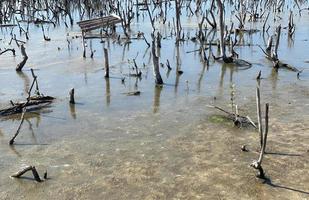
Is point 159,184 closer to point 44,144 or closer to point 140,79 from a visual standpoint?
point 44,144

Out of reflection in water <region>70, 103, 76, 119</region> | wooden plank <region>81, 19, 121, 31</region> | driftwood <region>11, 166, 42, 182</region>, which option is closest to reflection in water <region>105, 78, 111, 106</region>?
reflection in water <region>70, 103, 76, 119</region>

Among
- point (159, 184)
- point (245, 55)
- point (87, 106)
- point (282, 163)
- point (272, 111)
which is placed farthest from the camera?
point (245, 55)

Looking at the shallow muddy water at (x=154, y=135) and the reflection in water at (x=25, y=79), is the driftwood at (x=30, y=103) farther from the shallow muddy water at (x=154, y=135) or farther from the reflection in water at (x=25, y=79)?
the reflection in water at (x=25, y=79)

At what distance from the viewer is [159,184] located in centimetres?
463

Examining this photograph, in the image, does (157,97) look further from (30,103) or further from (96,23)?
(96,23)

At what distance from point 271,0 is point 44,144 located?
1491 centimetres

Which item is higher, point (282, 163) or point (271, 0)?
point (271, 0)

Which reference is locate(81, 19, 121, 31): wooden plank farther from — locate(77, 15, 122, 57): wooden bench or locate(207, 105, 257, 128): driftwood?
locate(207, 105, 257, 128): driftwood

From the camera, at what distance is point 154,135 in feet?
19.6

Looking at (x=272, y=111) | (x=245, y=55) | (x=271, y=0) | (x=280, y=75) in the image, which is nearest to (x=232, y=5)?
(x=271, y=0)

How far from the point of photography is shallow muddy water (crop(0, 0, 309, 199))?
4590 mm

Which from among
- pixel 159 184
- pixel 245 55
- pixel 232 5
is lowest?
pixel 159 184

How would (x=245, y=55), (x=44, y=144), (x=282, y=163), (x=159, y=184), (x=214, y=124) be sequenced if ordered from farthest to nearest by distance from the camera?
(x=245, y=55) < (x=214, y=124) < (x=44, y=144) < (x=282, y=163) < (x=159, y=184)

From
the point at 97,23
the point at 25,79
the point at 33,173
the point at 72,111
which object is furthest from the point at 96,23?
the point at 33,173
